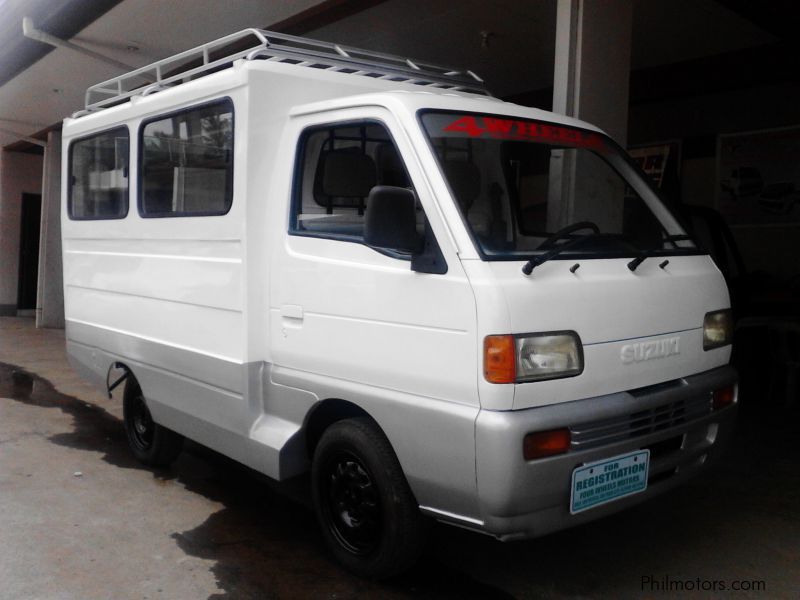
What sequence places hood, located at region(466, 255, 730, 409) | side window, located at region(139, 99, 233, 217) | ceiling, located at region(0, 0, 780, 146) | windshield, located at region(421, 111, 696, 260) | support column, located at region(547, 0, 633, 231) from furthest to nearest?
1. ceiling, located at region(0, 0, 780, 146)
2. support column, located at region(547, 0, 633, 231)
3. side window, located at region(139, 99, 233, 217)
4. windshield, located at region(421, 111, 696, 260)
5. hood, located at region(466, 255, 730, 409)

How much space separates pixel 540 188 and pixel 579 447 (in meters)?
2.00

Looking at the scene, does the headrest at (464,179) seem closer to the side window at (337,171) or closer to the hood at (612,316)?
the side window at (337,171)

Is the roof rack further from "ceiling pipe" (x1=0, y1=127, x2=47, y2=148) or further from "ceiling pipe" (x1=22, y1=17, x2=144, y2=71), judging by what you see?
"ceiling pipe" (x1=0, y1=127, x2=47, y2=148)

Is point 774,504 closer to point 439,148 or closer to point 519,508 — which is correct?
point 519,508

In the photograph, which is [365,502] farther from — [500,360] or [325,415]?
[500,360]

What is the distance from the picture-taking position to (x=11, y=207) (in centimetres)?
1692

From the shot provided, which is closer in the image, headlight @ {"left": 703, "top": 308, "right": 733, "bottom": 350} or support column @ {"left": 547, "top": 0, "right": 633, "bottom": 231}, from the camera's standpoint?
headlight @ {"left": 703, "top": 308, "right": 733, "bottom": 350}

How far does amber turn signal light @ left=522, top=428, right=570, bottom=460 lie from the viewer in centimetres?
288

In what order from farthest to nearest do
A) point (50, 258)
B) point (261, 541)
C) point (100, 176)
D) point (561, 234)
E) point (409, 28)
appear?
point (50, 258) < point (409, 28) < point (100, 176) < point (261, 541) < point (561, 234)

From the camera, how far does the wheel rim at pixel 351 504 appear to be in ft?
11.5

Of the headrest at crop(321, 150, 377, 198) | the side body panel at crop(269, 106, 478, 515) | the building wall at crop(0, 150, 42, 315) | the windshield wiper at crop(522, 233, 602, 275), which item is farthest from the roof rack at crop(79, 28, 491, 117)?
the building wall at crop(0, 150, 42, 315)

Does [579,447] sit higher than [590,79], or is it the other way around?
[590,79]

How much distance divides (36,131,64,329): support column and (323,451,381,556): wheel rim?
482 inches

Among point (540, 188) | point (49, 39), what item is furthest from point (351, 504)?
point (49, 39)
